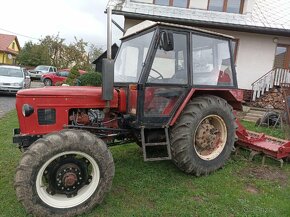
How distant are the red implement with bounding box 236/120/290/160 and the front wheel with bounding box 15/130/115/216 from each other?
312cm

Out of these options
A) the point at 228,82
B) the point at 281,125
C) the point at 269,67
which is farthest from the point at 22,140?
the point at 269,67

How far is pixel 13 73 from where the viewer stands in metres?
14.8

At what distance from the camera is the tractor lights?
355 centimetres

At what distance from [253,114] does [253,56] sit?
3.75 metres

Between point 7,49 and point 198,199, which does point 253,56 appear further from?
point 7,49

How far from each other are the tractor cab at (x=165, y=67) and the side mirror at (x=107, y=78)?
476mm

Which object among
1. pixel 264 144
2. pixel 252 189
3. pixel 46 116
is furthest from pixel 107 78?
pixel 264 144

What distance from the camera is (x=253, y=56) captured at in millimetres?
13422

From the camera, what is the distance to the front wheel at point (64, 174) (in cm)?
310

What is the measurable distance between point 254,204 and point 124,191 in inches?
70.6

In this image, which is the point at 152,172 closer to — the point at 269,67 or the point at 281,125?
the point at 281,125

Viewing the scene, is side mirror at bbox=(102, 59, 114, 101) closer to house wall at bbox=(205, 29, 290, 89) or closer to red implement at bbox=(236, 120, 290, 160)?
red implement at bbox=(236, 120, 290, 160)

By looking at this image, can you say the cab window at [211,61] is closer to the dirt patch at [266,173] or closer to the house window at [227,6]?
the dirt patch at [266,173]

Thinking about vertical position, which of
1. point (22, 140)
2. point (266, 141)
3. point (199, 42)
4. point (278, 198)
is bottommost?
point (278, 198)
